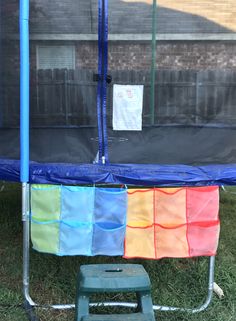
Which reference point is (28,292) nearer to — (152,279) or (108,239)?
(108,239)

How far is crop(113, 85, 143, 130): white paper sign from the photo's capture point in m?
3.24

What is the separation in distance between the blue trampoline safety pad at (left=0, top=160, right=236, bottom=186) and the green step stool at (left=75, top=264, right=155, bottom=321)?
0.68 metres

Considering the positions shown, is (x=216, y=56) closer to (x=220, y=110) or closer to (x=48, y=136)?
(x=220, y=110)

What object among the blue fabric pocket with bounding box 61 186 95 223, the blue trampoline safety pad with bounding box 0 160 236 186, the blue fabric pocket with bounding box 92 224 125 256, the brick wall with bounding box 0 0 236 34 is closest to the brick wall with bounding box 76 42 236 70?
the brick wall with bounding box 0 0 236 34

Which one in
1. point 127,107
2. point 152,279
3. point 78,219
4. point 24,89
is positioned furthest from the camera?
point 152,279

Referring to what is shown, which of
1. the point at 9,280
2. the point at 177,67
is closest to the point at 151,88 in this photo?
the point at 177,67

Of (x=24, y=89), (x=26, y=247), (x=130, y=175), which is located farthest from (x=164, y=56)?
(x=26, y=247)

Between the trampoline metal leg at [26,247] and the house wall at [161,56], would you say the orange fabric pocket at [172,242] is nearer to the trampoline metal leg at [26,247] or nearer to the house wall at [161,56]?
the trampoline metal leg at [26,247]

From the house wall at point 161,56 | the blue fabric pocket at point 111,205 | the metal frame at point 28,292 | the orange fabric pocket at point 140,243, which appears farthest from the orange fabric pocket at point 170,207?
the house wall at point 161,56

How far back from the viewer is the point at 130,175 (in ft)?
9.96

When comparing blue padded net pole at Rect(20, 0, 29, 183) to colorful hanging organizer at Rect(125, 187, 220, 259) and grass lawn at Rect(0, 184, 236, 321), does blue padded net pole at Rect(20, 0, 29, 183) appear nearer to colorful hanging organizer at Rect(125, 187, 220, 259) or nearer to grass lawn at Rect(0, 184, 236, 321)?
colorful hanging organizer at Rect(125, 187, 220, 259)

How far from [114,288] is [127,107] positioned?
1329 mm

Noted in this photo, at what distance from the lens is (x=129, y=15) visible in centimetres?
327

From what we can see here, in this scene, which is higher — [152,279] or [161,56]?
[161,56]
